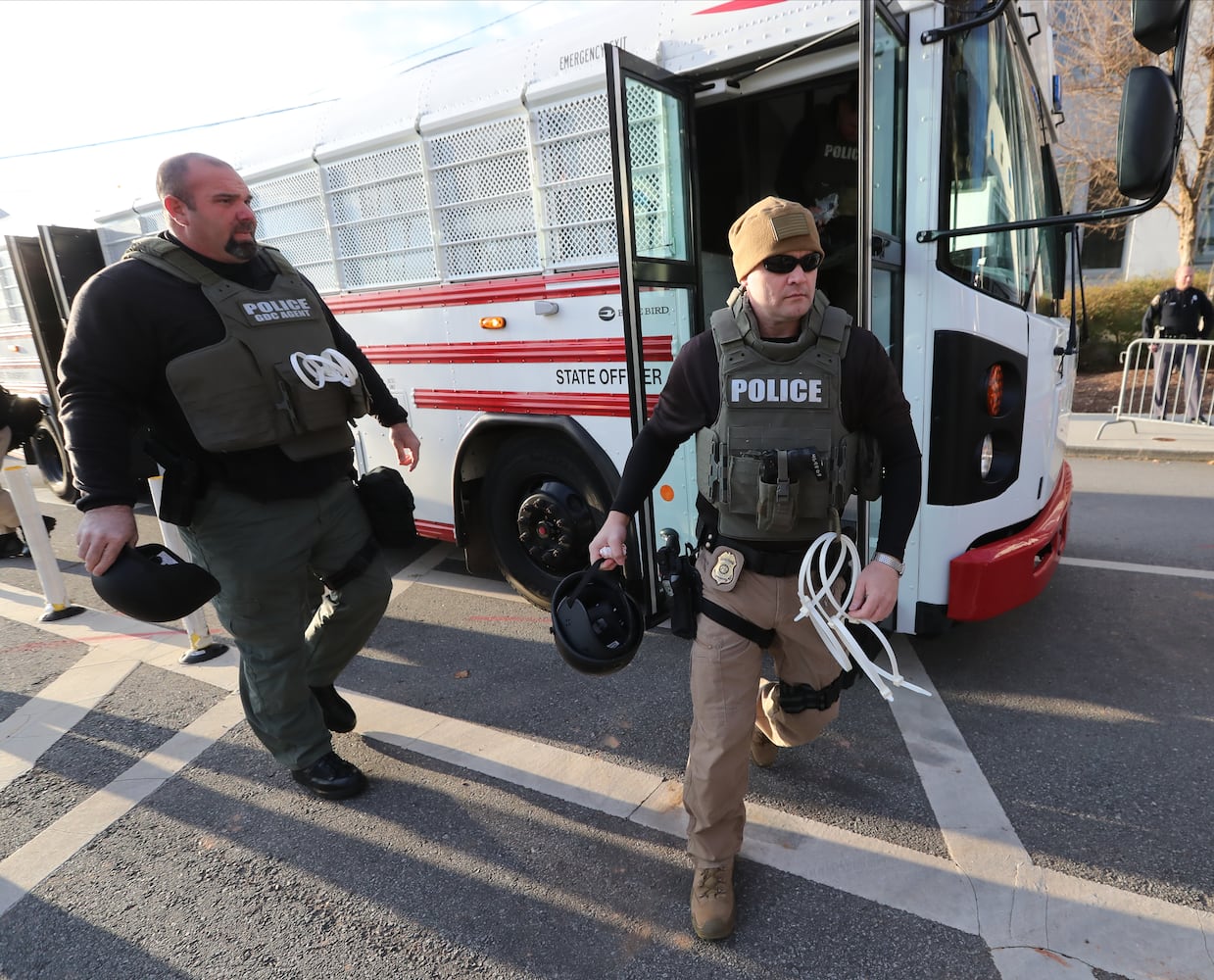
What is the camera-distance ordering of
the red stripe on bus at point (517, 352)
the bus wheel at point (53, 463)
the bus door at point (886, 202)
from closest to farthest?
the bus door at point (886, 202) → the red stripe on bus at point (517, 352) → the bus wheel at point (53, 463)

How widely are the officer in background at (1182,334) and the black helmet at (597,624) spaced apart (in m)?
8.83

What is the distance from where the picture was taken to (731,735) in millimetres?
2018

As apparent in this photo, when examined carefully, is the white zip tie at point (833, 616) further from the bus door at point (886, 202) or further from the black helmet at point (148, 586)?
the black helmet at point (148, 586)

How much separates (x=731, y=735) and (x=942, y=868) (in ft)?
2.62

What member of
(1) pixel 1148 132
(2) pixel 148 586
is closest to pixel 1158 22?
(1) pixel 1148 132

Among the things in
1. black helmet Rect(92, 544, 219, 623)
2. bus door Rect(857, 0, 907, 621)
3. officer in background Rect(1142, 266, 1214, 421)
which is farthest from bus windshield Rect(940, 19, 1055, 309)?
officer in background Rect(1142, 266, 1214, 421)

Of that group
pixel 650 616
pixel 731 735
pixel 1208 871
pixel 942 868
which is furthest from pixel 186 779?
pixel 1208 871

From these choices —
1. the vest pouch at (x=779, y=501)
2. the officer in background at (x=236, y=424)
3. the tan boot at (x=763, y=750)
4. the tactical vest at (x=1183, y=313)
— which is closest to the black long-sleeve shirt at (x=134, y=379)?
the officer in background at (x=236, y=424)

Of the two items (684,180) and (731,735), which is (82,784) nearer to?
(731,735)

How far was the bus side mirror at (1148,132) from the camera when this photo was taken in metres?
2.05

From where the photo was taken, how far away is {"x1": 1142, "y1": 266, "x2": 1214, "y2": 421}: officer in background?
328 inches

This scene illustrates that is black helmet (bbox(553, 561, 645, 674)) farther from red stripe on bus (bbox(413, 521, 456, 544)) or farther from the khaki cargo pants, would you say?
red stripe on bus (bbox(413, 521, 456, 544))

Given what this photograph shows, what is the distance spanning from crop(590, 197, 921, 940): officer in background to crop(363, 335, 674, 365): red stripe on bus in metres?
0.96

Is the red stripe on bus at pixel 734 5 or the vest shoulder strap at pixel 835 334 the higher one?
the red stripe on bus at pixel 734 5
